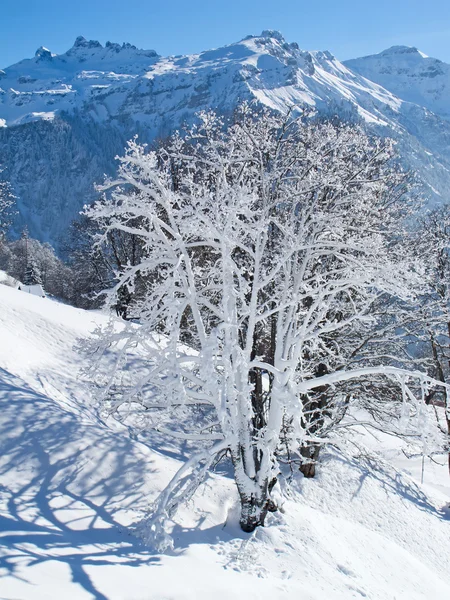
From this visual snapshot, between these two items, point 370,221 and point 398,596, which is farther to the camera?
point 370,221

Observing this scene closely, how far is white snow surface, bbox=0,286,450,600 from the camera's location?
205 inches

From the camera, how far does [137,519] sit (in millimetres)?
6973

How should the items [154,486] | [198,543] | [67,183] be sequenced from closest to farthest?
[198,543] < [154,486] < [67,183]

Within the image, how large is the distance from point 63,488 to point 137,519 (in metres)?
1.30

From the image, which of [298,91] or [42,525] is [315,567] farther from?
[298,91]

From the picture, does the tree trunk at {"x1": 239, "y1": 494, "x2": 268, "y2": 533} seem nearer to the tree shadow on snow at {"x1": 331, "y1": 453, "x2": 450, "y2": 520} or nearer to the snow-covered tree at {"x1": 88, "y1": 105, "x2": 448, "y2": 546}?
the snow-covered tree at {"x1": 88, "y1": 105, "x2": 448, "y2": 546}

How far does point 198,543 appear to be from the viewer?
22.0 ft

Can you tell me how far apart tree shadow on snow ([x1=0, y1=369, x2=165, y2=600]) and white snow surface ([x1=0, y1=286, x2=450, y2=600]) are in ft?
0.07

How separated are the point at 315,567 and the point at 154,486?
3.10 m

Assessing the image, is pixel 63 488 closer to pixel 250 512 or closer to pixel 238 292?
pixel 250 512

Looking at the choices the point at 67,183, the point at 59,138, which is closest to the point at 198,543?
the point at 67,183

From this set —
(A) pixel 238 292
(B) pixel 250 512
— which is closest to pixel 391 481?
(B) pixel 250 512

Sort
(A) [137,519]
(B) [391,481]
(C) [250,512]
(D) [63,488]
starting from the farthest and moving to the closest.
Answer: (B) [391,481], (C) [250,512], (A) [137,519], (D) [63,488]

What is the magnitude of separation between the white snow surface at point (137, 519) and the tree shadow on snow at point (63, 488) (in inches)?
0.9
